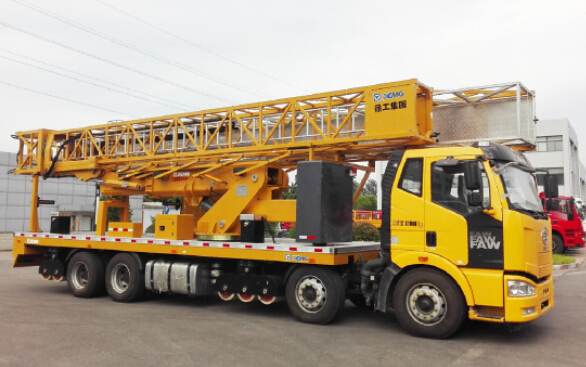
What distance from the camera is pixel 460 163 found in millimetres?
7188

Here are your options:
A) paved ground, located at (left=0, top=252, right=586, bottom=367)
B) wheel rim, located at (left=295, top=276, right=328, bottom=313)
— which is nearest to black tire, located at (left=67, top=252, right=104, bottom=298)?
paved ground, located at (left=0, top=252, right=586, bottom=367)

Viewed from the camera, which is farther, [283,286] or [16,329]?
[283,286]

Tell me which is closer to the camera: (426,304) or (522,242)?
(522,242)

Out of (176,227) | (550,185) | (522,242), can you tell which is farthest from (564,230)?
(176,227)

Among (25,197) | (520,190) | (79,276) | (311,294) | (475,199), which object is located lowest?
(79,276)

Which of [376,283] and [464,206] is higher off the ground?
[464,206]

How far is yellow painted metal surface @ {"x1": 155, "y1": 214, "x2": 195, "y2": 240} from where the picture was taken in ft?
34.2

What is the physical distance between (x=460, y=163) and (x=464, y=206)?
60 cm

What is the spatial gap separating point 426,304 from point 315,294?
1.83 metres

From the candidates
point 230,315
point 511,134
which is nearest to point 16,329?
point 230,315

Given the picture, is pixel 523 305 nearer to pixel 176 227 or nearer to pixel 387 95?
pixel 387 95

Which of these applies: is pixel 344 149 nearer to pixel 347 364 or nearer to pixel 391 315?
pixel 391 315

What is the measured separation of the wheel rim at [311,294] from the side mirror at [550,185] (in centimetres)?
369

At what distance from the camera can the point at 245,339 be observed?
7371mm
